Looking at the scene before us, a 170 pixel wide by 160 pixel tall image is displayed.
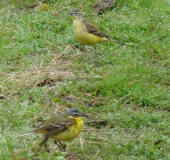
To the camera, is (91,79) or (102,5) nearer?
(91,79)

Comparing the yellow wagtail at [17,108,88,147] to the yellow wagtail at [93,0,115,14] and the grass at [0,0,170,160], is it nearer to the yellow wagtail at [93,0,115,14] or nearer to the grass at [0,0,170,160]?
the grass at [0,0,170,160]

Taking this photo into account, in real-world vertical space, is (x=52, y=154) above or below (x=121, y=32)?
above

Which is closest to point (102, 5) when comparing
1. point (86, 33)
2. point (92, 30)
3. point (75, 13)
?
point (75, 13)

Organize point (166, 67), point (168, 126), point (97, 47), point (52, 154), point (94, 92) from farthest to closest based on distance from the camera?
point (97, 47)
point (166, 67)
point (94, 92)
point (168, 126)
point (52, 154)

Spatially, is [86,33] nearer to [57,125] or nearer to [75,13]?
[75,13]

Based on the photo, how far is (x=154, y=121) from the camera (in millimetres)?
8609

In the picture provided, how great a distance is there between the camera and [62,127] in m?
7.20

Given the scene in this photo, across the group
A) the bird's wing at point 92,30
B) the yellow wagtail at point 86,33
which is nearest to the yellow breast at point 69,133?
the yellow wagtail at point 86,33

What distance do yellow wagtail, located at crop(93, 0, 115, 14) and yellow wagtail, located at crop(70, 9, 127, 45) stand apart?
47.0 inches

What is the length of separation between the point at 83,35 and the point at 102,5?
1.61 m

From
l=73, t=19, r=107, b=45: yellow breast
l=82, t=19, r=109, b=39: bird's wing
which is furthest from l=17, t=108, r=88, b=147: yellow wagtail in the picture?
l=82, t=19, r=109, b=39: bird's wing

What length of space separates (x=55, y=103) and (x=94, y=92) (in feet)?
2.25

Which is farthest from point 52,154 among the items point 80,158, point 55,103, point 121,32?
point 121,32

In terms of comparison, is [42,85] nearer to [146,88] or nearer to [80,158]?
[146,88]
